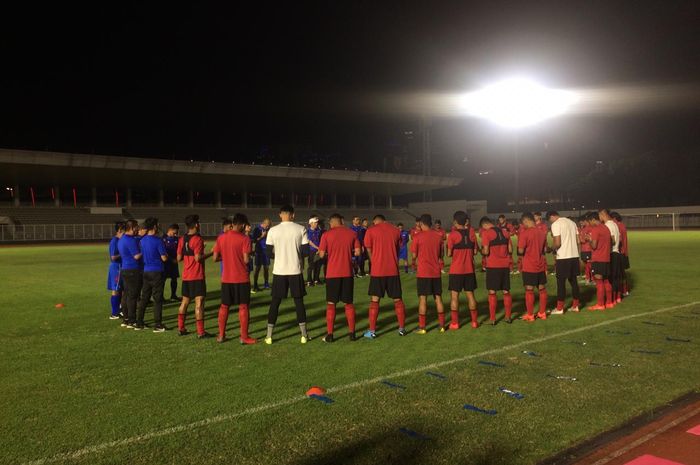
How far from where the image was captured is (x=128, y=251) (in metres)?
8.70

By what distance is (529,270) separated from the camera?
9133 mm

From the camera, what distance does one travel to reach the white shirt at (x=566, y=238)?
378 inches

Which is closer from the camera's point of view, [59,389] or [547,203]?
[59,389]

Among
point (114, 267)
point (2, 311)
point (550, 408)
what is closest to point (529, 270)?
point (550, 408)

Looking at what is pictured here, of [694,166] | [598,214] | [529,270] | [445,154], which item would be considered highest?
[445,154]

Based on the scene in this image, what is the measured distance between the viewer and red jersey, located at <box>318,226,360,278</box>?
7578 mm

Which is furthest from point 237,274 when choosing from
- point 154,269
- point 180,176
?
point 180,176

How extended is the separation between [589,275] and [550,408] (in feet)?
35.4

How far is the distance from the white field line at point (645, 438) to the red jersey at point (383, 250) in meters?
4.24

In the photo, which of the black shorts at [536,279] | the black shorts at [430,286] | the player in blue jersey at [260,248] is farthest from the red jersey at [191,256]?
the black shorts at [536,279]

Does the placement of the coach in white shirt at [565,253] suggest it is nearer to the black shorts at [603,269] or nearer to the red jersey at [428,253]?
the black shorts at [603,269]

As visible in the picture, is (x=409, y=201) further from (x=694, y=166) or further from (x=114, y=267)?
(x=114, y=267)

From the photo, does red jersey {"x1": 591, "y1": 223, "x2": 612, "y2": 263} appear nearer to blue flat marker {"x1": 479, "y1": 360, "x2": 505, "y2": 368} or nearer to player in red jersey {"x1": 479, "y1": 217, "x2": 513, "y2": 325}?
player in red jersey {"x1": 479, "y1": 217, "x2": 513, "y2": 325}

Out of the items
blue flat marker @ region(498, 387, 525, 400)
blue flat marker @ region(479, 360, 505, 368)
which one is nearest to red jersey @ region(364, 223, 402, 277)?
blue flat marker @ region(479, 360, 505, 368)
